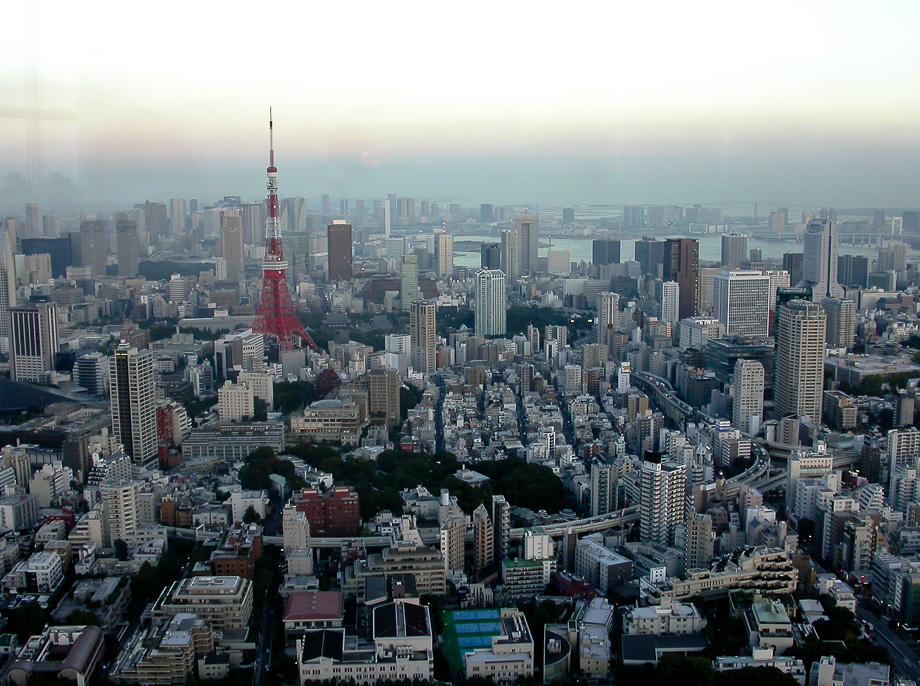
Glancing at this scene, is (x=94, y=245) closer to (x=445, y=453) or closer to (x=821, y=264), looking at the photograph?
(x=445, y=453)

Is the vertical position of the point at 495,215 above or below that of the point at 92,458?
above

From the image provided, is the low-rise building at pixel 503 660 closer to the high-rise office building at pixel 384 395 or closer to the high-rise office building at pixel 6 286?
the high-rise office building at pixel 384 395

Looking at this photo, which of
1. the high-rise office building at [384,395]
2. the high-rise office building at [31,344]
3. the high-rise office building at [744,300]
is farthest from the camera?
the high-rise office building at [744,300]

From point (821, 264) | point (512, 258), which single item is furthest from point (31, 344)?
point (821, 264)

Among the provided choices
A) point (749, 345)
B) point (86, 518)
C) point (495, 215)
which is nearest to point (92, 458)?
point (86, 518)

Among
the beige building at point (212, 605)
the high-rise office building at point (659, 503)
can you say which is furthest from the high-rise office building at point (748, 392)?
the beige building at point (212, 605)

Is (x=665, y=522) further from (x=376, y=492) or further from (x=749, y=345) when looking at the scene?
(x=749, y=345)
